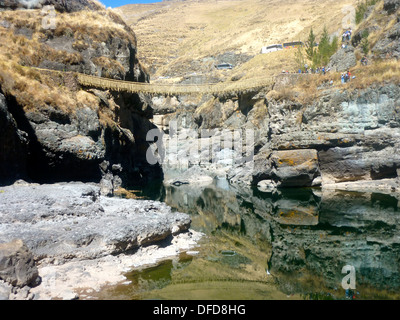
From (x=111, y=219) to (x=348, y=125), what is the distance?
24919 mm

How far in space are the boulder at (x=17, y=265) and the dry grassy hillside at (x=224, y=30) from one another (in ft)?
165

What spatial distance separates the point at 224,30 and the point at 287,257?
111611 mm

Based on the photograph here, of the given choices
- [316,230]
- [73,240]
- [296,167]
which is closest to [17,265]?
[73,240]

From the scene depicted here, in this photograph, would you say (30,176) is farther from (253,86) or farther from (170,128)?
(170,128)

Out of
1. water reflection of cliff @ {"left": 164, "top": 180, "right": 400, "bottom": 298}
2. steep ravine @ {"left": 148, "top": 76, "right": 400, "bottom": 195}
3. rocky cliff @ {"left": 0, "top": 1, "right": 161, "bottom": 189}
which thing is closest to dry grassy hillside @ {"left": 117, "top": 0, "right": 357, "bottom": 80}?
rocky cliff @ {"left": 0, "top": 1, "right": 161, "bottom": 189}

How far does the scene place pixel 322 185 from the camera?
31.3 meters

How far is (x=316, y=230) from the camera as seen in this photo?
16797mm

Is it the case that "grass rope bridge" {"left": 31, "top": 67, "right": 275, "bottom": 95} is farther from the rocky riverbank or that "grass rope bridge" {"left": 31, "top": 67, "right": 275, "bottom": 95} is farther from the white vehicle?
the white vehicle

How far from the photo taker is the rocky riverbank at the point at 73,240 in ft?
29.7

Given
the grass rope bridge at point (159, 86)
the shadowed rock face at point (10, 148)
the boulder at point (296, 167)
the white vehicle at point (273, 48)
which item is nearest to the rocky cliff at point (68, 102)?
the shadowed rock face at point (10, 148)

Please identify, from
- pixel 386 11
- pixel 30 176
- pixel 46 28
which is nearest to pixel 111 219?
pixel 30 176

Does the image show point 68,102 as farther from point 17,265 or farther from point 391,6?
point 391,6

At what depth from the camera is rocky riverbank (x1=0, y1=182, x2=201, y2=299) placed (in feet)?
29.7

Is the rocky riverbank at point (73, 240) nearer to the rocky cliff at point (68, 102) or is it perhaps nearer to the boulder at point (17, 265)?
the boulder at point (17, 265)
